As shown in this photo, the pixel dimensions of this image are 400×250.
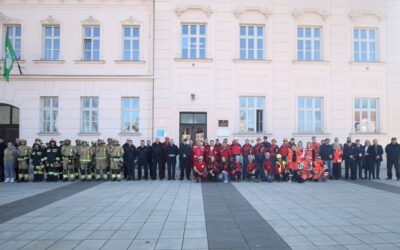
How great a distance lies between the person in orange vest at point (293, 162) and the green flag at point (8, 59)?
13.0 meters

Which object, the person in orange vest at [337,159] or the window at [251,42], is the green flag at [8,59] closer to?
the window at [251,42]

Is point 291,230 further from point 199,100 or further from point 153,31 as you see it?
point 153,31

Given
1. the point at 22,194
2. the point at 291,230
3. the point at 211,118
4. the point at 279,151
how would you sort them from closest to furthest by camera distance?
1. the point at 291,230
2. the point at 22,194
3. the point at 279,151
4. the point at 211,118

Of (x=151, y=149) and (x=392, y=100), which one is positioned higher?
(x=392, y=100)

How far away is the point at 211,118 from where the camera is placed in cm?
1781

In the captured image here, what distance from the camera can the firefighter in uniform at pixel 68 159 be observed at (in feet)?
47.7

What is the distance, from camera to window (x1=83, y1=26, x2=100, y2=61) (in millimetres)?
18297

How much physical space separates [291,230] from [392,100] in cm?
1486

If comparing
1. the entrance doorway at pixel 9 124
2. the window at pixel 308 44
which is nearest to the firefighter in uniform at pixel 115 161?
the entrance doorway at pixel 9 124

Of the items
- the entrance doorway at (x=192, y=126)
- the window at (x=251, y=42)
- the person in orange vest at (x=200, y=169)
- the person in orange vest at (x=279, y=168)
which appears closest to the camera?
the person in orange vest at (x=200, y=169)

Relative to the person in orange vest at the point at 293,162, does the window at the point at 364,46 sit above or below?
above

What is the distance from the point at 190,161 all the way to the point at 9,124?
32.5 feet

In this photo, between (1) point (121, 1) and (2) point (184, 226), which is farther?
(1) point (121, 1)

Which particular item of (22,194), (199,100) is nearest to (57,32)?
(199,100)
